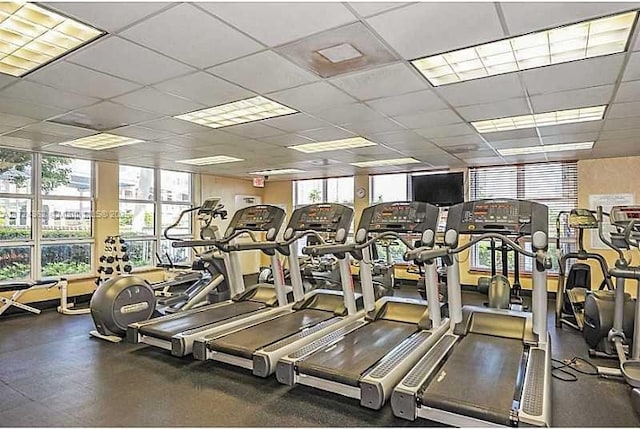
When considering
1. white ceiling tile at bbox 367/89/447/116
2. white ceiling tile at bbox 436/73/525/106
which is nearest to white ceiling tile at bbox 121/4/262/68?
white ceiling tile at bbox 367/89/447/116

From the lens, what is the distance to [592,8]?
211cm

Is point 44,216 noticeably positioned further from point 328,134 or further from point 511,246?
point 511,246

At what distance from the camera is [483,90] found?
11.2 ft

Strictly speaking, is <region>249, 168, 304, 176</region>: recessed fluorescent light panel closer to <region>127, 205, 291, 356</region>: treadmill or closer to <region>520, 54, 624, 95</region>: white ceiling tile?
<region>127, 205, 291, 356</region>: treadmill

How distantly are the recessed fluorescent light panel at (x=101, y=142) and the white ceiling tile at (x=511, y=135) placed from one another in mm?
4510

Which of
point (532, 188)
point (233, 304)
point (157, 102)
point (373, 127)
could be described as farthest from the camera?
point (532, 188)

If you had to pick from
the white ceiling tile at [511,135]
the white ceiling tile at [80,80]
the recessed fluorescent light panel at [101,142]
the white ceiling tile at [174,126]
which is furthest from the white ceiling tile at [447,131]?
the recessed fluorescent light panel at [101,142]

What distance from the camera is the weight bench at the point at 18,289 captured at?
5578 millimetres

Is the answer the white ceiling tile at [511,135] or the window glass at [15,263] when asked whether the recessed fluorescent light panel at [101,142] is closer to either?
the window glass at [15,263]

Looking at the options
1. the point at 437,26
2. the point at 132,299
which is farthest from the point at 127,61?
the point at 132,299

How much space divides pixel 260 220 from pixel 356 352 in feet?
8.50

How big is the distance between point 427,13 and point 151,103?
2609mm

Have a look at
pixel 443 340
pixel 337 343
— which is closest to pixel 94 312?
pixel 337 343

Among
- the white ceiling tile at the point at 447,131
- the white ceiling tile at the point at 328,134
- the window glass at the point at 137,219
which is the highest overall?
the white ceiling tile at the point at 447,131
